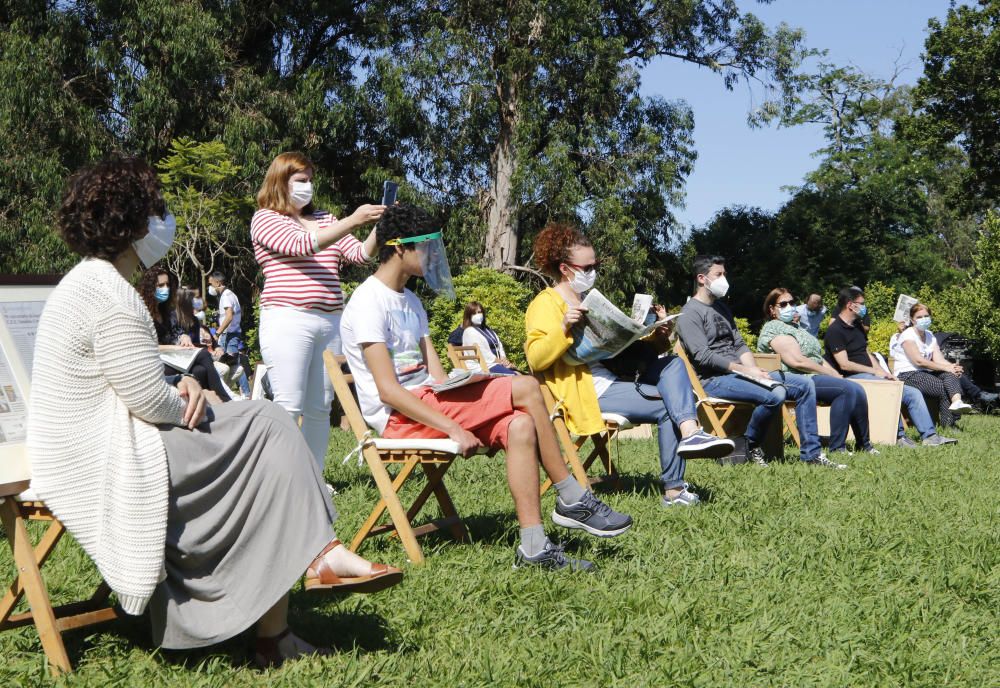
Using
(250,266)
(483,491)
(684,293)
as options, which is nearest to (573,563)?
(483,491)

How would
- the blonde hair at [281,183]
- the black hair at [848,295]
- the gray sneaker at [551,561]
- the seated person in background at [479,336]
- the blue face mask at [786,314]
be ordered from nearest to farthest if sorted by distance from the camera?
the gray sneaker at [551,561] < the blonde hair at [281,183] < the blue face mask at [786,314] < the black hair at [848,295] < the seated person in background at [479,336]

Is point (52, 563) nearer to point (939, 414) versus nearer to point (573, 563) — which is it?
point (573, 563)

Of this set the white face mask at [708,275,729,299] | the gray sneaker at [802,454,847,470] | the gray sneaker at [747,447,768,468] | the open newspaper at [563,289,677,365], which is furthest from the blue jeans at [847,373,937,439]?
the open newspaper at [563,289,677,365]

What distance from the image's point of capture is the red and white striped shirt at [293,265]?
537 centimetres

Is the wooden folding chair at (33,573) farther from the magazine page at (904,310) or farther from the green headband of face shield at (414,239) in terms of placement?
the magazine page at (904,310)

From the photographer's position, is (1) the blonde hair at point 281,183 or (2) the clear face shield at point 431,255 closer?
(2) the clear face shield at point 431,255

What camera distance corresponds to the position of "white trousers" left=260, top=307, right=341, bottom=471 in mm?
5379

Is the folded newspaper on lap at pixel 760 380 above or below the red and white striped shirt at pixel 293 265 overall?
below

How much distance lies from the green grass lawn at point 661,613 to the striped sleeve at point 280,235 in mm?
1456

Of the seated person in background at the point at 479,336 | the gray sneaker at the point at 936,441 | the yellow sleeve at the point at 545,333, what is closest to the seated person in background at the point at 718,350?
the yellow sleeve at the point at 545,333

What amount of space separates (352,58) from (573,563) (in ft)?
65.9

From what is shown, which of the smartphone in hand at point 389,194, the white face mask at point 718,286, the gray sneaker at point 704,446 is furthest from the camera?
the white face mask at point 718,286

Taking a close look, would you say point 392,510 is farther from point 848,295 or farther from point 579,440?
point 848,295

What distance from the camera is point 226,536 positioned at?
10.0ft
